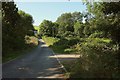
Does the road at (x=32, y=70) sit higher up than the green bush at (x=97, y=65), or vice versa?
the green bush at (x=97, y=65)

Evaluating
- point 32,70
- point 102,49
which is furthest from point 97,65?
point 32,70

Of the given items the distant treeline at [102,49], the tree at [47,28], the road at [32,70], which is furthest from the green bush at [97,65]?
the tree at [47,28]

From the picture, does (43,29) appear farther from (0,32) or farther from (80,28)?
(0,32)

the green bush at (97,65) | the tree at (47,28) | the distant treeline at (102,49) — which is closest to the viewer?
the green bush at (97,65)

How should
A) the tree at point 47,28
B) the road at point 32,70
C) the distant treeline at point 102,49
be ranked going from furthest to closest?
the tree at point 47,28, the road at point 32,70, the distant treeline at point 102,49

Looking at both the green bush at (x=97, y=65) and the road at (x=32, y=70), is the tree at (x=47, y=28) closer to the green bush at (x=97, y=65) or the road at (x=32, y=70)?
the road at (x=32, y=70)

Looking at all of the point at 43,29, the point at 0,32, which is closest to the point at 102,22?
the point at 0,32

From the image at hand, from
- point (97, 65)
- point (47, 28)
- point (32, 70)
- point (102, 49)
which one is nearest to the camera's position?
point (97, 65)

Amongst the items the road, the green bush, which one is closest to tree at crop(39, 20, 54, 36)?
the road

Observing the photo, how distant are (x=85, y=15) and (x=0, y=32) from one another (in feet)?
40.7

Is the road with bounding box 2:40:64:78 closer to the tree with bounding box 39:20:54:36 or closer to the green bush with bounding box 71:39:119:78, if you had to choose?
the green bush with bounding box 71:39:119:78

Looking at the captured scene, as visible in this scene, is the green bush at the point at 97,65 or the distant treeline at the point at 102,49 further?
the distant treeline at the point at 102,49

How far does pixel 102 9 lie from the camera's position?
18031mm

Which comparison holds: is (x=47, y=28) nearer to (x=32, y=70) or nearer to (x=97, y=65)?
(x=32, y=70)
